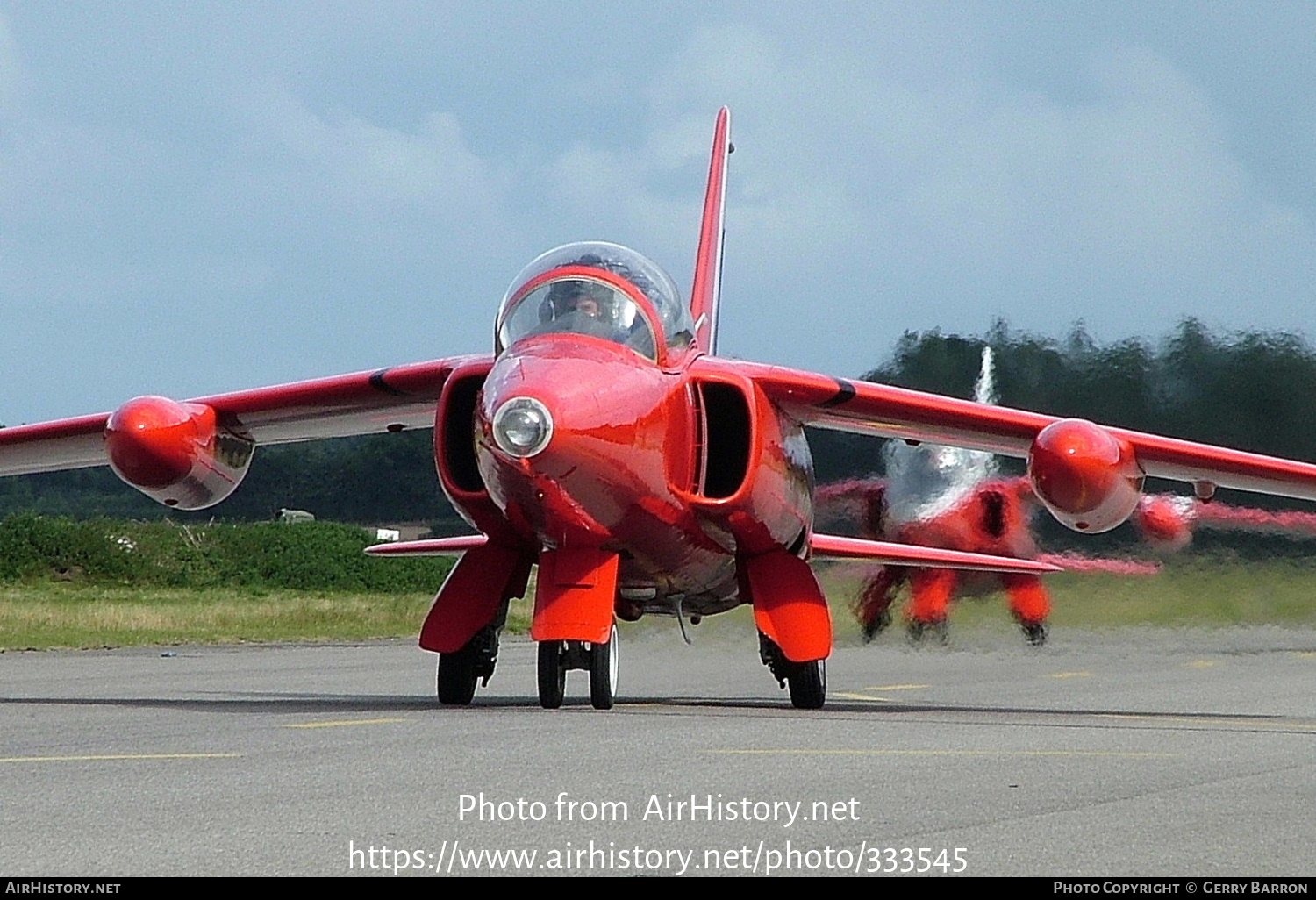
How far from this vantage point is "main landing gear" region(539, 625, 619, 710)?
12.1m

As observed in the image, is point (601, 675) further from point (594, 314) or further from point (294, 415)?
point (294, 415)

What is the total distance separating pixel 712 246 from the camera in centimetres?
1753

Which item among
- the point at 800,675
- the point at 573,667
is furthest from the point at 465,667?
the point at 800,675

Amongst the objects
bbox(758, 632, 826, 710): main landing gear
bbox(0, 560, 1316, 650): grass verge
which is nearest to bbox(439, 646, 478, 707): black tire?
bbox(758, 632, 826, 710): main landing gear

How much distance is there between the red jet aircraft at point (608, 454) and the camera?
11633mm

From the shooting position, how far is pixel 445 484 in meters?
13.0

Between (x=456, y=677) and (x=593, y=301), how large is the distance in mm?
3388

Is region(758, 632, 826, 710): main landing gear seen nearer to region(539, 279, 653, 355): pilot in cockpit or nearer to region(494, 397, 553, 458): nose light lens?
A: region(539, 279, 653, 355): pilot in cockpit

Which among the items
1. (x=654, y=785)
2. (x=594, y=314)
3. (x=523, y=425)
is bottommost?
(x=654, y=785)

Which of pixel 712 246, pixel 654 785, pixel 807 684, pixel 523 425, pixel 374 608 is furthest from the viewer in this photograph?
pixel 374 608

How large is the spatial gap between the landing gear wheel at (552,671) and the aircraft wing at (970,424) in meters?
2.45
